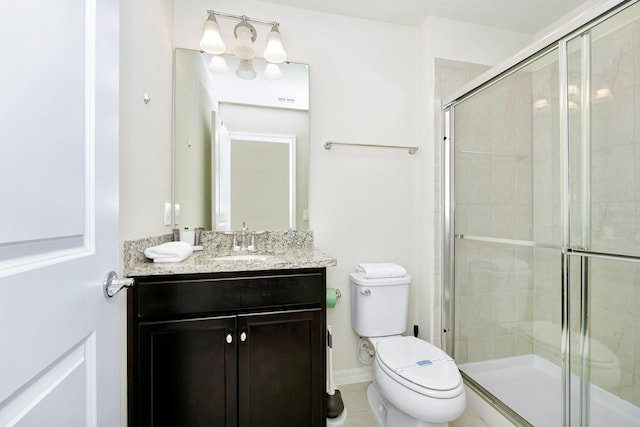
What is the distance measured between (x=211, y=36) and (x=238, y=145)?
632mm

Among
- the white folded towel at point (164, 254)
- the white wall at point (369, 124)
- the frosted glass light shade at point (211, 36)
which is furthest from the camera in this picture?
the white wall at point (369, 124)

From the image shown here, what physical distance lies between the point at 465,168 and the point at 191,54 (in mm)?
1888

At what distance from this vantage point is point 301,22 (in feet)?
6.24

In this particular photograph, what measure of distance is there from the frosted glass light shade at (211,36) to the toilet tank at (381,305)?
1649 millimetres

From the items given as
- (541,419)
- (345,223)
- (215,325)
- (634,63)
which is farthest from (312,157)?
(541,419)

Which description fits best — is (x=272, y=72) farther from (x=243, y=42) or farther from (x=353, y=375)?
(x=353, y=375)

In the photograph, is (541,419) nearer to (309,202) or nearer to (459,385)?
(459,385)

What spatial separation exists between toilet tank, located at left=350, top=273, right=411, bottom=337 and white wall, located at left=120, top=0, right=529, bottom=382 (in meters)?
0.21

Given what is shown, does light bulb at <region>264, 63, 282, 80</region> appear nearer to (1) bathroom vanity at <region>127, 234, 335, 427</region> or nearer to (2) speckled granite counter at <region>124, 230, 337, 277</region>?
(2) speckled granite counter at <region>124, 230, 337, 277</region>

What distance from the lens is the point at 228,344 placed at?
1.23 m

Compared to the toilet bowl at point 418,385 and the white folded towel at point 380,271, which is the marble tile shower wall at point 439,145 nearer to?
the white folded towel at point 380,271

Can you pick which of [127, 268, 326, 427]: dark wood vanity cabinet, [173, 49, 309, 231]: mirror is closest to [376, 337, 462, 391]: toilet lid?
[127, 268, 326, 427]: dark wood vanity cabinet

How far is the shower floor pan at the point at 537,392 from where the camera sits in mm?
1334

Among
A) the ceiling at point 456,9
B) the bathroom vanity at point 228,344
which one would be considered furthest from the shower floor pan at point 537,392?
the ceiling at point 456,9
